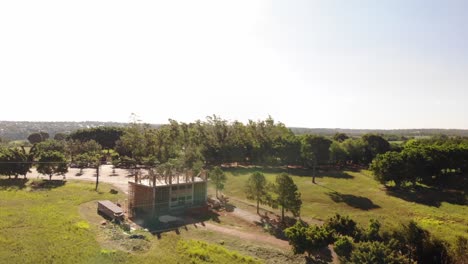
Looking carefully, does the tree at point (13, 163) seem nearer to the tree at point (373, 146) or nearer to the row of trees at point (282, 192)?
the row of trees at point (282, 192)

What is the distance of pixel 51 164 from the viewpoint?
69875mm

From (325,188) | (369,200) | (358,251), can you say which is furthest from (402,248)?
(325,188)

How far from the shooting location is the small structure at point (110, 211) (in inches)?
1835

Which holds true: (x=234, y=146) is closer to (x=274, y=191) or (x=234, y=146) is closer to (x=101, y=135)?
(x=274, y=191)

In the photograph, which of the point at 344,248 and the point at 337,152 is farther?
the point at 337,152

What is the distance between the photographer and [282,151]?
330 feet

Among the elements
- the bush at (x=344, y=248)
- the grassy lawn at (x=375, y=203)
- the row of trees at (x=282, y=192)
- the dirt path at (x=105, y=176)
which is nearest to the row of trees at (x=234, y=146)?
the dirt path at (x=105, y=176)

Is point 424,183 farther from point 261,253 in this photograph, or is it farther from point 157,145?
point 157,145

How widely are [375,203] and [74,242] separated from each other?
51267 millimetres

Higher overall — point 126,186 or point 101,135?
point 101,135

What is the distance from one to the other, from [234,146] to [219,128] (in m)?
11.2

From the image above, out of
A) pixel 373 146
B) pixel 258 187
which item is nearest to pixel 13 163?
pixel 258 187

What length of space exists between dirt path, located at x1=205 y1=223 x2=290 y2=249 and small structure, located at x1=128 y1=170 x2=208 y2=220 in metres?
8.35

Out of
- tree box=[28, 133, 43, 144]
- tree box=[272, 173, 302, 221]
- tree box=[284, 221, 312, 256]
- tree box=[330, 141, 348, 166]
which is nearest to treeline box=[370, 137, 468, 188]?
tree box=[330, 141, 348, 166]
